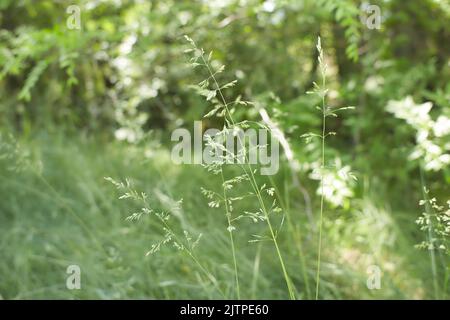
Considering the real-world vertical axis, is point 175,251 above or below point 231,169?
below

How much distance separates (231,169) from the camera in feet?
8.45

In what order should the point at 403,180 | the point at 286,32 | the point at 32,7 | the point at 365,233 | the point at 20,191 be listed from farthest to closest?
the point at 32,7
the point at 286,32
the point at 20,191
the point at 403,180
the point at 365,233

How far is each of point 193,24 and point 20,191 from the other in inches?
51.7

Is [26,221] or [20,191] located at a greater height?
[20,191]

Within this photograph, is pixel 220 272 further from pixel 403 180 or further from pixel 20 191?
pixel 20 191

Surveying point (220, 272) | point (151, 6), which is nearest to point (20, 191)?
point (151, 6)

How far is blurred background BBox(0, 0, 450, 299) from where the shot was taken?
204 cm

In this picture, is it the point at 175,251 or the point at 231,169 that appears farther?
the point at 231,169

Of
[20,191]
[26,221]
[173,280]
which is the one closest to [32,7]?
[20,191]

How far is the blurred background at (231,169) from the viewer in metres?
2.04

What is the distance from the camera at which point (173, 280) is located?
204 cm
